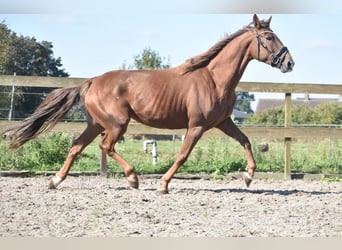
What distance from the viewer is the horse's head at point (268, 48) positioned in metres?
6.40

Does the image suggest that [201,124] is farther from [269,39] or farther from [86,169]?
[86,169]

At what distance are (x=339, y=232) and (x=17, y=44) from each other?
1240 cm

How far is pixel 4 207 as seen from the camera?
5.15 m

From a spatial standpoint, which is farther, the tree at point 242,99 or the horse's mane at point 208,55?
the tree at point 242,99

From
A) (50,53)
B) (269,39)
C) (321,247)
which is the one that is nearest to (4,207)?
(321,247)

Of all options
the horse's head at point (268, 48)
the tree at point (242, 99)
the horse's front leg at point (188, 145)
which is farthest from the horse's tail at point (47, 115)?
the tree at point (242, 99)

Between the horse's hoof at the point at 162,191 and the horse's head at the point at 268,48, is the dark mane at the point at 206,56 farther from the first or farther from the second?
the horse's hoof at the point at 162,191

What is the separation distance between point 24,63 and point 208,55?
35.8ft

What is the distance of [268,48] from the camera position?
21.4ft

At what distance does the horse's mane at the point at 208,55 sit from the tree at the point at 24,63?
11.1ft

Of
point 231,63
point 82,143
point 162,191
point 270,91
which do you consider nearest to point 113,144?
point 82,143

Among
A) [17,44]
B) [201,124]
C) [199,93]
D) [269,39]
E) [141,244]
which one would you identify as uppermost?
[17,44]

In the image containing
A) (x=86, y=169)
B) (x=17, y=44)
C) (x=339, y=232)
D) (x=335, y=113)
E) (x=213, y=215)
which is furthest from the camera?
(x=335, y=113)

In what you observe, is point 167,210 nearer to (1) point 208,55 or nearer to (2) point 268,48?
(1) point 208,55
